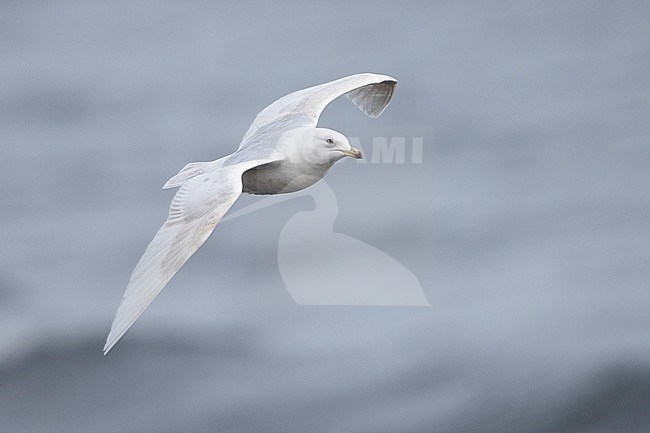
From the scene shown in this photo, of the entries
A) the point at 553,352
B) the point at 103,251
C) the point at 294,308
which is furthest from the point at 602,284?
the point at 103,251

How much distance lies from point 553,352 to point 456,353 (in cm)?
125

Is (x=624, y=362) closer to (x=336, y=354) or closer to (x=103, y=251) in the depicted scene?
(x=336, y=354)

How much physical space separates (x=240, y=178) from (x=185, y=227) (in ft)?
1.28

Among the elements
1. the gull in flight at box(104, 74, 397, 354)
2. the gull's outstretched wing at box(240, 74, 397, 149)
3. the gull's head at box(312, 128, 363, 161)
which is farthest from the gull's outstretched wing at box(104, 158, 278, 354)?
the gull's outstretched wing at box(240, 74, 397, 149)

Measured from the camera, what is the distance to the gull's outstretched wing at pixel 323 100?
7.73 meters

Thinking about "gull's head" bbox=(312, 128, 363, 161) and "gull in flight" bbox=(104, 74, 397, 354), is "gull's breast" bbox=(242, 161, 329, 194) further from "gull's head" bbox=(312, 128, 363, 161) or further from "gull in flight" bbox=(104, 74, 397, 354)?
"gull's head" bbox=(312, 128, 363, 161)

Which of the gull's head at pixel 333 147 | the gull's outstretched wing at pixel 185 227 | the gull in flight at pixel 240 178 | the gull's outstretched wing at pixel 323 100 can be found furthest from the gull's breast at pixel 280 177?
the gull's outstretched wing at pixel 323 100

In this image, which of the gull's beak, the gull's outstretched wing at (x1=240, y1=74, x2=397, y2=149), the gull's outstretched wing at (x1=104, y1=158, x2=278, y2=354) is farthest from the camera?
the gull's outstretched wing at (x1=240, y1=74, x2=397, y2=149)

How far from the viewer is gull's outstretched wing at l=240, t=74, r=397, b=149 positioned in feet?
25.4

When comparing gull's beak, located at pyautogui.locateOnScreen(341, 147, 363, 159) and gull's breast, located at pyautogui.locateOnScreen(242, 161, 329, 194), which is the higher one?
gull's beak, located at pyautogui.locateOnScreen(341, 147, 363, 159)

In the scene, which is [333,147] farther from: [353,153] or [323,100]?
[323,100]

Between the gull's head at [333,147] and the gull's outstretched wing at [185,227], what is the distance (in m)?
0.33

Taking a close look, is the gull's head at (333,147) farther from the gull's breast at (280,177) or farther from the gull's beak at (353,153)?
the gull's breast at (280,177)

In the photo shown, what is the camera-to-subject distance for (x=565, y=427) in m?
13.9
